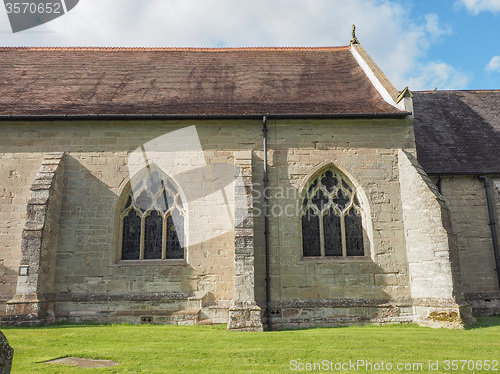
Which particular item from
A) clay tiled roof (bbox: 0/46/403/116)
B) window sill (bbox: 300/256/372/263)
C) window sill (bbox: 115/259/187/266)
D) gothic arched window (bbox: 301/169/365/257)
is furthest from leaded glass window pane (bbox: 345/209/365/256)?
window sill (bbox: 115/259/187/266)

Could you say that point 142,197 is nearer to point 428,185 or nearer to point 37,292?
point 37,292

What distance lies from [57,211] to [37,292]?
219 cm

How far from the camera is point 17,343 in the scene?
754 centimetres

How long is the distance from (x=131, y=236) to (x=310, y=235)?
4.96m

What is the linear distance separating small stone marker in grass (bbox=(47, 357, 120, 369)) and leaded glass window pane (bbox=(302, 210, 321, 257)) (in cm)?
623

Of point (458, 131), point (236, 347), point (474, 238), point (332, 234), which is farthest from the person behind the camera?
point (458, 131)

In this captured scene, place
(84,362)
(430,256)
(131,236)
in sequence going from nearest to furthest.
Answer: (84,362), (430,256), (131,236)

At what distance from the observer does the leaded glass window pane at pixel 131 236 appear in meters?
11.1

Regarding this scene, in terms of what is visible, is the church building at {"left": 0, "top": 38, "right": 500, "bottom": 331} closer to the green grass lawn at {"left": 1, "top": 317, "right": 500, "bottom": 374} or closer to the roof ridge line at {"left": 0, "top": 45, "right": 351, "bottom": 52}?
the green grass lawn at {"left": 1, "top": 317, "right": 500, "bottom": 374}

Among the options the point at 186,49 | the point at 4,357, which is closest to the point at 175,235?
the point at 4,357

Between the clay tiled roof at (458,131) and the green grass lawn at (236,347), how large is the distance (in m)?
5.69

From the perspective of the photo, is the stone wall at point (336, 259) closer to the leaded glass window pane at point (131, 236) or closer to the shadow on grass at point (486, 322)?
the shadow on grass at point (486, 322)

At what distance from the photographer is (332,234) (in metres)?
11.3

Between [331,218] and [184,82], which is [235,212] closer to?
[331,218]
